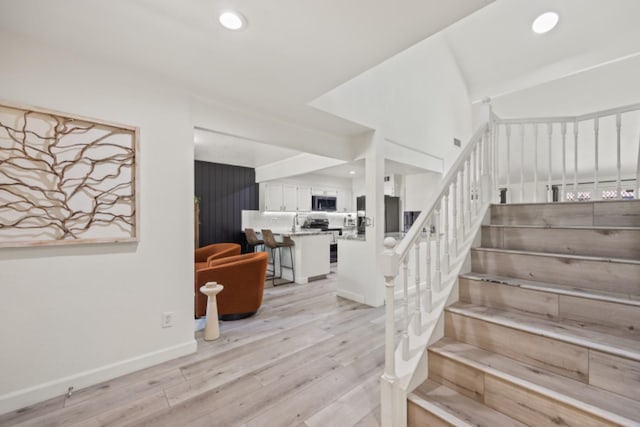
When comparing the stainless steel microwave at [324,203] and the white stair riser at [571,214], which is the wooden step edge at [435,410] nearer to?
the white stair riser at [571,214]

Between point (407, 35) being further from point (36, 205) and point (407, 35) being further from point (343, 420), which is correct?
point (36, 205)

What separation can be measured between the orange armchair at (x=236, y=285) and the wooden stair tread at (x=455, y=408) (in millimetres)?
2075

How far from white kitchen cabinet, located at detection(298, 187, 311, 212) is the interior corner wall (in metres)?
4.54

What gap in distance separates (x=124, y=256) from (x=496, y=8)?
6.02m

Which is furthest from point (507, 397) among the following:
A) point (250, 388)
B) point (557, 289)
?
point (250, 388)

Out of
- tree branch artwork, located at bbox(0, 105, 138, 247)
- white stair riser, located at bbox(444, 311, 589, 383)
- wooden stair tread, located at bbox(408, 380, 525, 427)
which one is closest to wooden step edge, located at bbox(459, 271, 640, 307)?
white stair riser, located at bbox(444, 311, 589, 383)

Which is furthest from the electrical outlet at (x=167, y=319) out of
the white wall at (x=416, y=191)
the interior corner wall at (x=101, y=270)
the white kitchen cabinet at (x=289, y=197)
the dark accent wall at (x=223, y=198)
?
the white wall at (x=416, y=191)

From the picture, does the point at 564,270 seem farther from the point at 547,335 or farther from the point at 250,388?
the point at 250,388

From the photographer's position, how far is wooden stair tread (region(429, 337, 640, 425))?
108 centimetres

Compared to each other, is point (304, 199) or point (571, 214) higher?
point (304, 199)

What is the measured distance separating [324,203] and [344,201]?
0.75m

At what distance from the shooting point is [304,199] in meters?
7.00

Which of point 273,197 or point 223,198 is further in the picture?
point 273,197

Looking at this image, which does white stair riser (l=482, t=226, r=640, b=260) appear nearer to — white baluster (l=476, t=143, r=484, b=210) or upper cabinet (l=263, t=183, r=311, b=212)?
white baluster (l=476, t=143, r=484, b=210)
